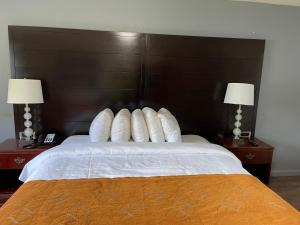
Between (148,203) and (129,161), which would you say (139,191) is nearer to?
(148,203)

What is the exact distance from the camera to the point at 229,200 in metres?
1.29

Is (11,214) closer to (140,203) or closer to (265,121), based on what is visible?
(140,203)

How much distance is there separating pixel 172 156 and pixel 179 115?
0.94 m

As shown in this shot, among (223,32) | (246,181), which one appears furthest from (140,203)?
(223,32)

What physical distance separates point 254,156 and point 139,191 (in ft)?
5.81

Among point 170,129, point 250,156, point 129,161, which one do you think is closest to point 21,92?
point 129,161

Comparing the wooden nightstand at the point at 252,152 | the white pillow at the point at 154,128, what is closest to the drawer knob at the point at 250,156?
the wooden nightstand at the point at 252,152

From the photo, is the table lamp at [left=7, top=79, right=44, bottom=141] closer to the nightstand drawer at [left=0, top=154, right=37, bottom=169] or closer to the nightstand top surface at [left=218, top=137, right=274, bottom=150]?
the nightstand drawer at [left=0, top=154, right=37, bottom=169]

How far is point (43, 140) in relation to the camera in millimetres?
2457

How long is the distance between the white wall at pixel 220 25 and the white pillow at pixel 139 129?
1.08 m

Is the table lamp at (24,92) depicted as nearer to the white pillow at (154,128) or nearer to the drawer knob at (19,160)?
the drawer knob at (19,160)

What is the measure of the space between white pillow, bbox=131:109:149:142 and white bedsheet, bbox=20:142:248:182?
0.19m

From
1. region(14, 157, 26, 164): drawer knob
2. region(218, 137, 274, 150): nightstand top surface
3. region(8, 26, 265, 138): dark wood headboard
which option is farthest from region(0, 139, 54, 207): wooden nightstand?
region(218, 137, 274, 150): nightstand top surface

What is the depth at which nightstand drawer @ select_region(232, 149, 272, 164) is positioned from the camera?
2578 millimetres
